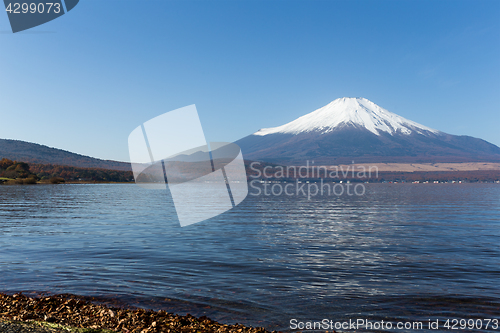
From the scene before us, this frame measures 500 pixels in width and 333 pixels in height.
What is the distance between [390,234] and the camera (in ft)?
84.9

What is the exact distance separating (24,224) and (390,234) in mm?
31111

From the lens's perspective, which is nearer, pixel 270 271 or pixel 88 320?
pixel 88 320

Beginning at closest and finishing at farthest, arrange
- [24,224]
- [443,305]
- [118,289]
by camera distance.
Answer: [443,305] → [118,289] → [24,224]

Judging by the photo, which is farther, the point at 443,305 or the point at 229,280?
the point at 229,280

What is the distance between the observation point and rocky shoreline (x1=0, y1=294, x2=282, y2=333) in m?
7.78

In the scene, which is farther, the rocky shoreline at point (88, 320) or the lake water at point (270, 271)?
the lake water at point (270, 271)

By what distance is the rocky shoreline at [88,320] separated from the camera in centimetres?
778

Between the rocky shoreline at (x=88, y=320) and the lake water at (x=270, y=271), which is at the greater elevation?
the rocky shoreline at (x=88, y=320)

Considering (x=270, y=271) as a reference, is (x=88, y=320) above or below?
above

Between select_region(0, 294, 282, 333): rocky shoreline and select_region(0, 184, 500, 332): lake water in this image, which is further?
select_region(0, 184, 500, 332): lake water

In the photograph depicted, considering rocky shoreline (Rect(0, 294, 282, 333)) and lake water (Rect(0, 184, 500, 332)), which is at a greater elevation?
rocky shoreline (Rect(0, 294, 282, 333))

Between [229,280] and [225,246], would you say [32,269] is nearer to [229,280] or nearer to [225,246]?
[229,280]

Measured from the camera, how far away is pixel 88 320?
8.55 meters

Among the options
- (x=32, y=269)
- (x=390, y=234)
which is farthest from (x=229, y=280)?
(x=390, y=234)
